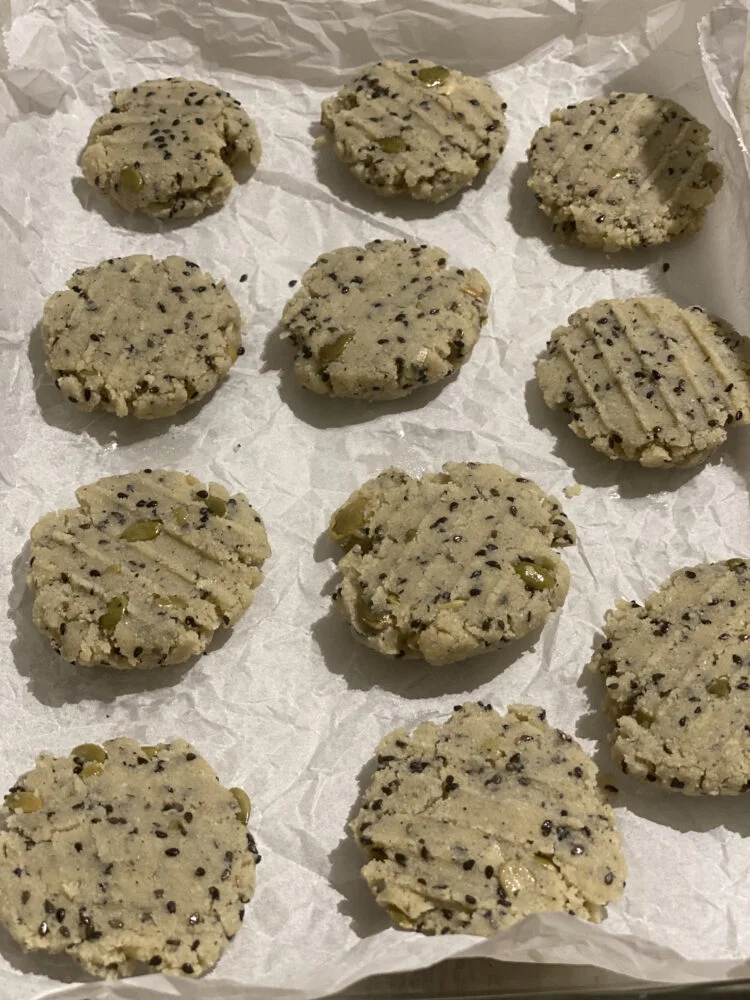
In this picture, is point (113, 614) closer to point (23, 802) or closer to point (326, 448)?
point (23, 802)

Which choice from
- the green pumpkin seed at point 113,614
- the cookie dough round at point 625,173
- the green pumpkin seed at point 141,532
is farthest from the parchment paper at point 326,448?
the green pumpkin seed at point 141,532

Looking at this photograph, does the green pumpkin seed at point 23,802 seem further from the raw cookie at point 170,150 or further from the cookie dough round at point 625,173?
the cookie dough round at point 625,173

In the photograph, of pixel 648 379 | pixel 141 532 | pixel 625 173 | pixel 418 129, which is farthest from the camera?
pixel 418 129

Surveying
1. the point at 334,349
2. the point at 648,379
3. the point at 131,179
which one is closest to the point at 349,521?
the point at 334,349

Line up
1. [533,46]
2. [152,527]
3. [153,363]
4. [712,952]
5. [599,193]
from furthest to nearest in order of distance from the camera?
[533,46]
[599,193]
[153,363]
[152,527]
[712,952]

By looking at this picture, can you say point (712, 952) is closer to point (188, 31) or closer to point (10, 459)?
point (10, 459)

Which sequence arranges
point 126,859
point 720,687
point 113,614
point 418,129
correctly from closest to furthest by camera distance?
point 126,859, point 720,687, point 113,614, point 418,129

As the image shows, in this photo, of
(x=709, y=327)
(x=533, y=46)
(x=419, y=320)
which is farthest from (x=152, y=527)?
(x=533, y=46)
